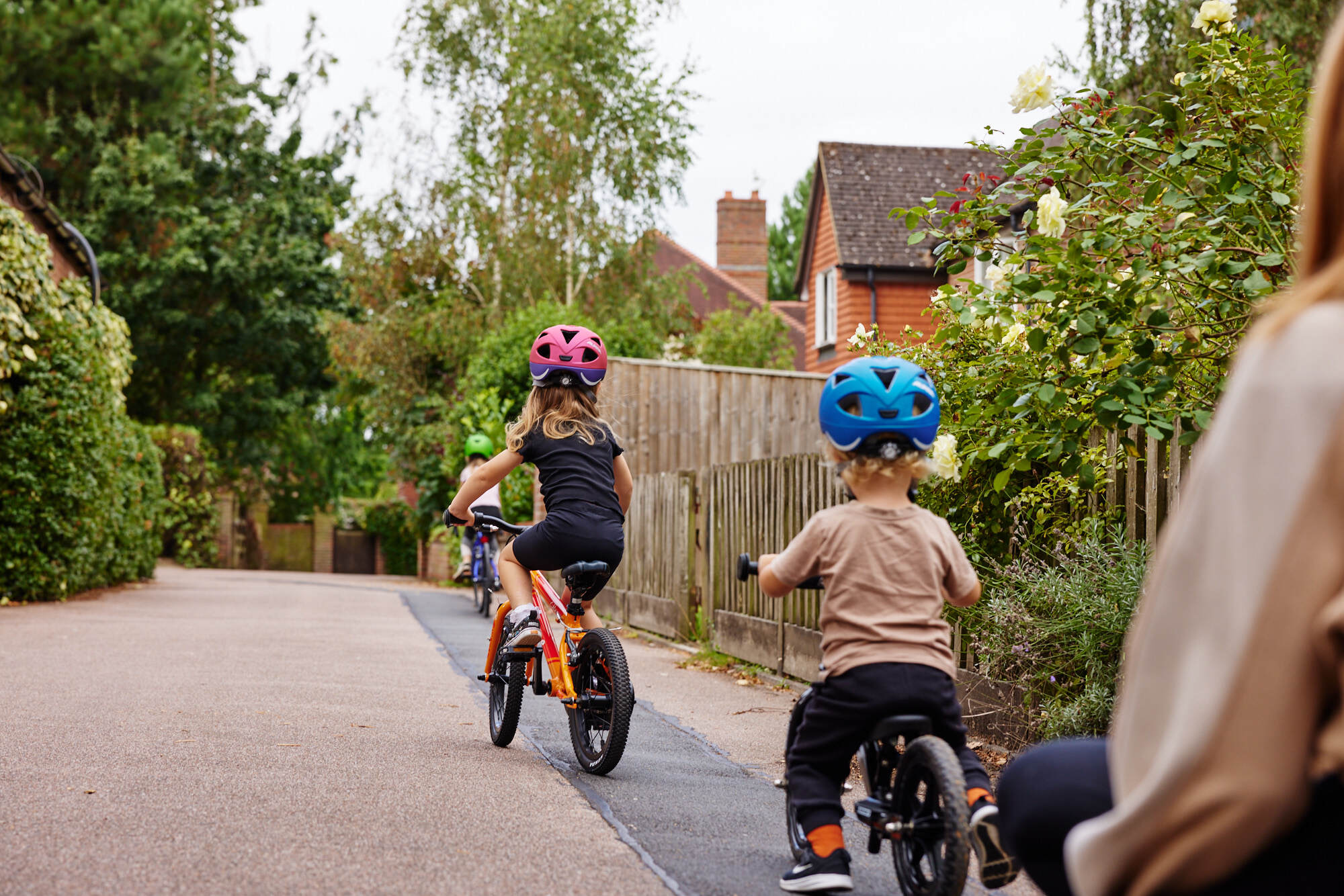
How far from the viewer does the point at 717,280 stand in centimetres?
4741

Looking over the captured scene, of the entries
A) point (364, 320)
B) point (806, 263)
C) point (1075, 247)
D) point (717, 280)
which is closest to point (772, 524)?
point (1075, 247)

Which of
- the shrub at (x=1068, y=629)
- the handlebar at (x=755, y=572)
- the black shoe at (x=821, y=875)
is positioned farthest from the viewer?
the shrub at (x=1068, y=629)

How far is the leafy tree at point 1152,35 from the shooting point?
13961 mm

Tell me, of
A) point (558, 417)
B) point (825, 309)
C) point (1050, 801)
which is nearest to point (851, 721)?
point (1050, 801)

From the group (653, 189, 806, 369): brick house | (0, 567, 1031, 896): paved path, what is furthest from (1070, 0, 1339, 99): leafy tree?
(653, 189, 806, 369): brick house

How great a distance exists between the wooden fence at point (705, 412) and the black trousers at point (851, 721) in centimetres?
813

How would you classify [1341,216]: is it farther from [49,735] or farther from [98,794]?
[49,735]

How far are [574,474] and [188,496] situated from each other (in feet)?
93.6

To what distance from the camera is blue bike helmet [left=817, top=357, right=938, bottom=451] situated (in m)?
3.55

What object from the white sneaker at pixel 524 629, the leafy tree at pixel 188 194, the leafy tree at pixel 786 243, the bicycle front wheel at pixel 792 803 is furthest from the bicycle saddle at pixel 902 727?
the leafy tree at pixel 786 243

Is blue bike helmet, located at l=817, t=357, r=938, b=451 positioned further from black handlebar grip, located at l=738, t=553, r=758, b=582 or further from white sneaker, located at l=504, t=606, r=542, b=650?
white sneaker, located at l=504, t=606, r=542, b=650

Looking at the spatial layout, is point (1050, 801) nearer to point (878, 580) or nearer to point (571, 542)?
point (878, 580)

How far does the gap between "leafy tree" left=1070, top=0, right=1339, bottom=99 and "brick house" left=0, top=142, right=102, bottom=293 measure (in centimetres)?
1221

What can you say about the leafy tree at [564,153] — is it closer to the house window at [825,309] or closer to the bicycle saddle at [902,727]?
the house window at [825,309]
